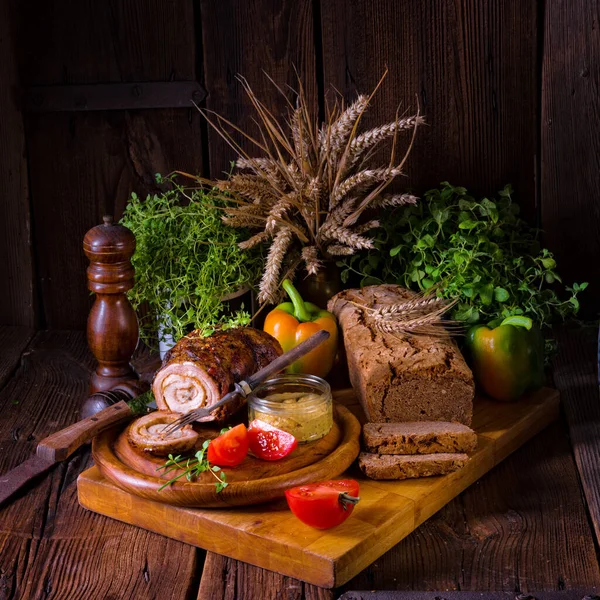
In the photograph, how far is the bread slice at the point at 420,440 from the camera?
2.26 metres

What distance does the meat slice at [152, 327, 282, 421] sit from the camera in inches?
93.7

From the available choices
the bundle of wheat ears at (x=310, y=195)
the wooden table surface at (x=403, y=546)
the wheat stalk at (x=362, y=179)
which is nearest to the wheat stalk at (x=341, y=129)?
the bundle of wheat ears at (x=310, y=195)

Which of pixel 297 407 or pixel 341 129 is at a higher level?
pixel 341 129

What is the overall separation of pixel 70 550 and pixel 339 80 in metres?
1.88

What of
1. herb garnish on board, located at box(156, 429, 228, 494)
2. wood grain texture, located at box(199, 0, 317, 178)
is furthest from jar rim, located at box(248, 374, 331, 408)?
wood grain texture, located at box(199, 0, 317, 178)

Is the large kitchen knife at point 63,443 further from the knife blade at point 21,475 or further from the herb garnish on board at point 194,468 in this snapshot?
the herb garnish on board at point 194,468

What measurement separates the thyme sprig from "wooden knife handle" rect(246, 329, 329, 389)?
0.25 meters

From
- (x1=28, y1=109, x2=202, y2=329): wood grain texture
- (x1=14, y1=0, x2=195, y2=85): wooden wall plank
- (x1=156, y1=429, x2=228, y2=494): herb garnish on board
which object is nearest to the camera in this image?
(x1=156, y1=429, x2=228, y2=494): herb garnish on board

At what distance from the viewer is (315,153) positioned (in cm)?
295

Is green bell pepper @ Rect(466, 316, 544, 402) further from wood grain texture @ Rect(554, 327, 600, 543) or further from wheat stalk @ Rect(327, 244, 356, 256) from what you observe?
wheat stalk @ Rect(327, 244, 356, 256)

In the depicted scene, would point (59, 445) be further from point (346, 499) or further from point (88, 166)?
point (88, 166)

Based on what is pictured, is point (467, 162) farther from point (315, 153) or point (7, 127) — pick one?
point (7, 127)

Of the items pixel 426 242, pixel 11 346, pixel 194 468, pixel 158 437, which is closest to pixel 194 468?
pixel 194 468

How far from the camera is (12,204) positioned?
349 cm
